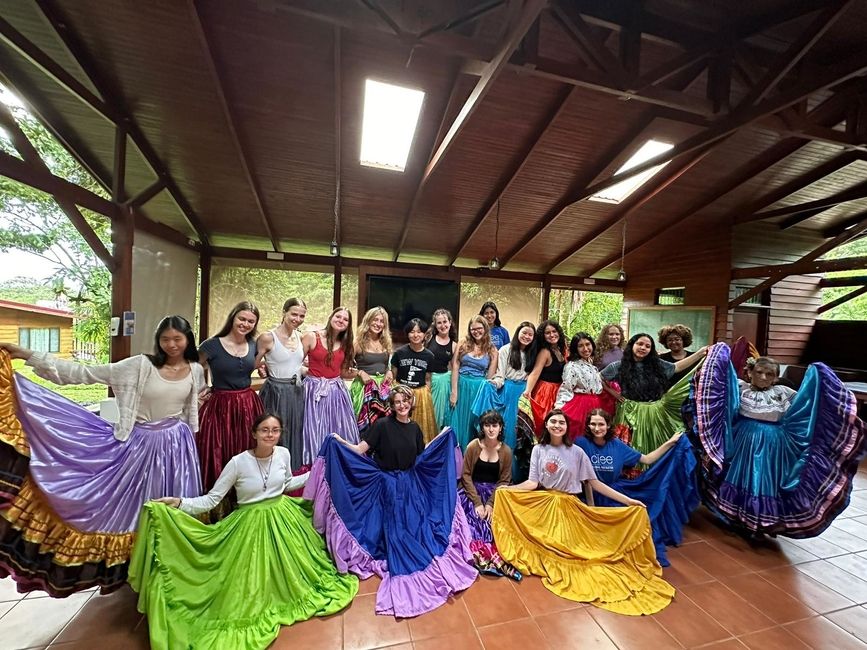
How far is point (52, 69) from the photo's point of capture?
9.76ft

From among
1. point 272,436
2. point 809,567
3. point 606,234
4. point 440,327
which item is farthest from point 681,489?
point 606,234

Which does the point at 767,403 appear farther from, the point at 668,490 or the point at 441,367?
the point at 441,367

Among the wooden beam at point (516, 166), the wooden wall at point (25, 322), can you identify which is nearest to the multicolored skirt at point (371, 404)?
the wooden wall at point (25, 322)

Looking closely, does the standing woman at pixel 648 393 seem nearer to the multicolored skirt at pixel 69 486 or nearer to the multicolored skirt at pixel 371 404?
the multicolored skirt at pixel 371 404

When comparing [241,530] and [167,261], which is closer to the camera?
[241,530]

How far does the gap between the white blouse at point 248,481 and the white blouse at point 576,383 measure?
2.19 meters

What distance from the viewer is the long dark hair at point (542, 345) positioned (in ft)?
10.5

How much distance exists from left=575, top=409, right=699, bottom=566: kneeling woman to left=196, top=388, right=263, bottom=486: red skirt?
Answer: 2.35 metres

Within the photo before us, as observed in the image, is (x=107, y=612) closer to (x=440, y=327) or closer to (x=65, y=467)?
(x=65, y=467)

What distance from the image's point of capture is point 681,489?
267cm

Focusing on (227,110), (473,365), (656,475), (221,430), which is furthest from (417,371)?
(227,110)

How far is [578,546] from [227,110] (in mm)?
4833

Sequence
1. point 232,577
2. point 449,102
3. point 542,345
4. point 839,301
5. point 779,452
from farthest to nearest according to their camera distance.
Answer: point 839,301 → point 449,102 → point 542,345 → point 779,452 → point 232,577

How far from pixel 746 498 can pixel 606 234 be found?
5177mm
